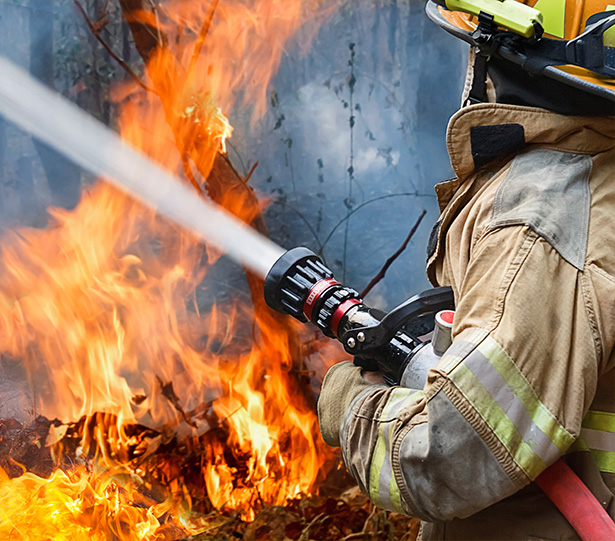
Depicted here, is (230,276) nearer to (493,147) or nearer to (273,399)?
(273,399)

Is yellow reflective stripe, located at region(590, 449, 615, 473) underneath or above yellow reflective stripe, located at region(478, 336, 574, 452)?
underneath

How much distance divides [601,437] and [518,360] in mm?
355

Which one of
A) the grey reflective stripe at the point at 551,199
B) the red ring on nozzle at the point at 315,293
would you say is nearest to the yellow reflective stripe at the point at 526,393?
the grey reflective stripe at the point at 551,199

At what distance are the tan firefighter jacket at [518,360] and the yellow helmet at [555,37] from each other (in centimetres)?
10

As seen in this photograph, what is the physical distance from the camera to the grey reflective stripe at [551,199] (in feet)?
4.27

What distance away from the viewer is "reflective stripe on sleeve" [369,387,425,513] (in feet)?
4.59

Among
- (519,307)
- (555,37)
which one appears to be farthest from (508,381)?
(555,37)

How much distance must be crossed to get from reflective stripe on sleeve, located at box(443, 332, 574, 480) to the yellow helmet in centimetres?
65

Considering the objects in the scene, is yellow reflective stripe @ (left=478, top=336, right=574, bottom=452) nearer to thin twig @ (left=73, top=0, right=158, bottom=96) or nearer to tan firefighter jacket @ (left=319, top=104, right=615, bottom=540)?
tan firefighter jacket @ (left=319, top=104, right=615, bottom=540)

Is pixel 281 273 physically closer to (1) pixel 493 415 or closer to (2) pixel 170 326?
(1) pixel 493 415

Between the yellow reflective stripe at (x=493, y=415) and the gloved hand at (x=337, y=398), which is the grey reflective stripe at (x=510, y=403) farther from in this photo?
the gloved hand at (x=337, y=398)

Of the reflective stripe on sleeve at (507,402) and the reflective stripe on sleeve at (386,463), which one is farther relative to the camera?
the reflective stripe on sleeve at (386,463)

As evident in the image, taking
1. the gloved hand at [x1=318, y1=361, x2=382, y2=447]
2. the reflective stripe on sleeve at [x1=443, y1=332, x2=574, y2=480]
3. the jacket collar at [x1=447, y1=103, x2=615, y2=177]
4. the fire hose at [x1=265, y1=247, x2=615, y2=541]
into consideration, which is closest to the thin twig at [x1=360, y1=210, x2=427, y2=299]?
the fire hose at [x1=265, y1=247, x2=615, y2=541]

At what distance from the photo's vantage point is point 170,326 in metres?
3.62
